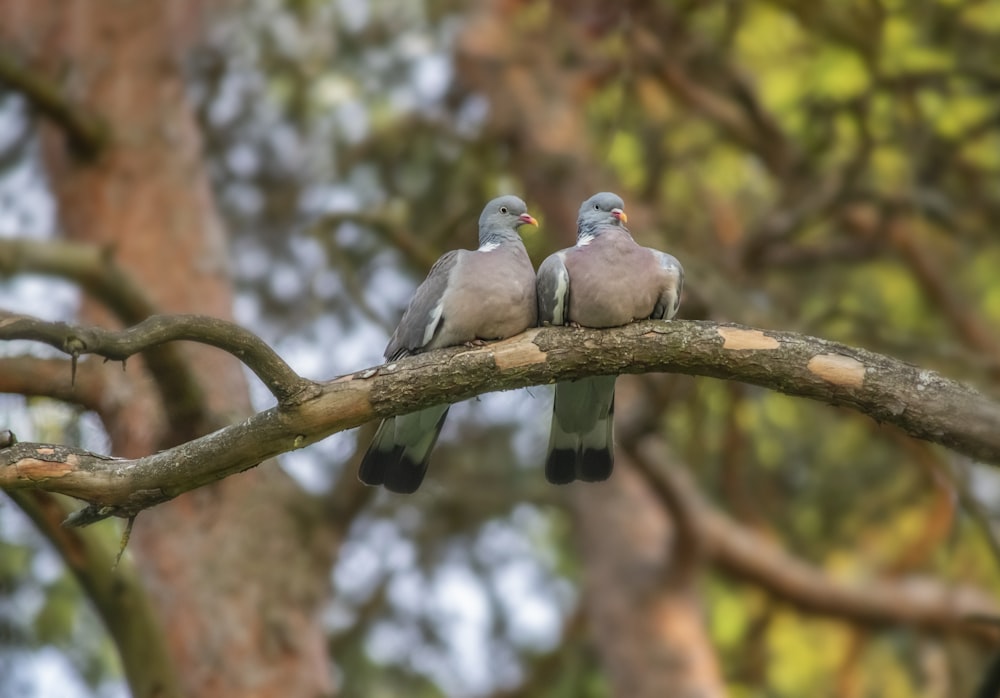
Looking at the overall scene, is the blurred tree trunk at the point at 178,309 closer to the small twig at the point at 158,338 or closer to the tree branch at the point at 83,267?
the tree branch at the point at 83,267

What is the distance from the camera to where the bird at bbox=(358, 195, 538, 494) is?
3943mm

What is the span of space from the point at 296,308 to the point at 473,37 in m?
2.57

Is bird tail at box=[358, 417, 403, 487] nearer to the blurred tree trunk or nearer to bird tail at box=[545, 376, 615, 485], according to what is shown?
bird tail at box=[545, 376, 615, 485]

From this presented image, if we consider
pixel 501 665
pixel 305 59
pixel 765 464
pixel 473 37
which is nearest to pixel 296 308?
pixel 305 59

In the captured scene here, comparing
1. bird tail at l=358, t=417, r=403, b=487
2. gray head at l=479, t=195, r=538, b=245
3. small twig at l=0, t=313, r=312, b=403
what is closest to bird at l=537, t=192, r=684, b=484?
gray head at l=479, t=195, r=538, b=245

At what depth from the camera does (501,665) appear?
362 inches

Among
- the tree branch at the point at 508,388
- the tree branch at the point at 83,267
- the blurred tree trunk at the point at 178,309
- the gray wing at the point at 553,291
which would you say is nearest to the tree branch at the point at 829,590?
the blurred tree trunk at the point at 178,309

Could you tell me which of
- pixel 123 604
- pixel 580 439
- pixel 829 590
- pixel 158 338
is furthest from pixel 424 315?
pixel 829 590

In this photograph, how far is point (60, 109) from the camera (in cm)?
638

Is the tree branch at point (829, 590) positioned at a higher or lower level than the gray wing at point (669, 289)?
higher

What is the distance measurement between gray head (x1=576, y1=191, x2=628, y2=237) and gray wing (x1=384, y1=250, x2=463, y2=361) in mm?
497

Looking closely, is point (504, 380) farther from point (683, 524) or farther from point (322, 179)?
point (322, 179)

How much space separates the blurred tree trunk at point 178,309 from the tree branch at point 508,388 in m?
1.87

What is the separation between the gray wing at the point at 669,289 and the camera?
4.02 m
